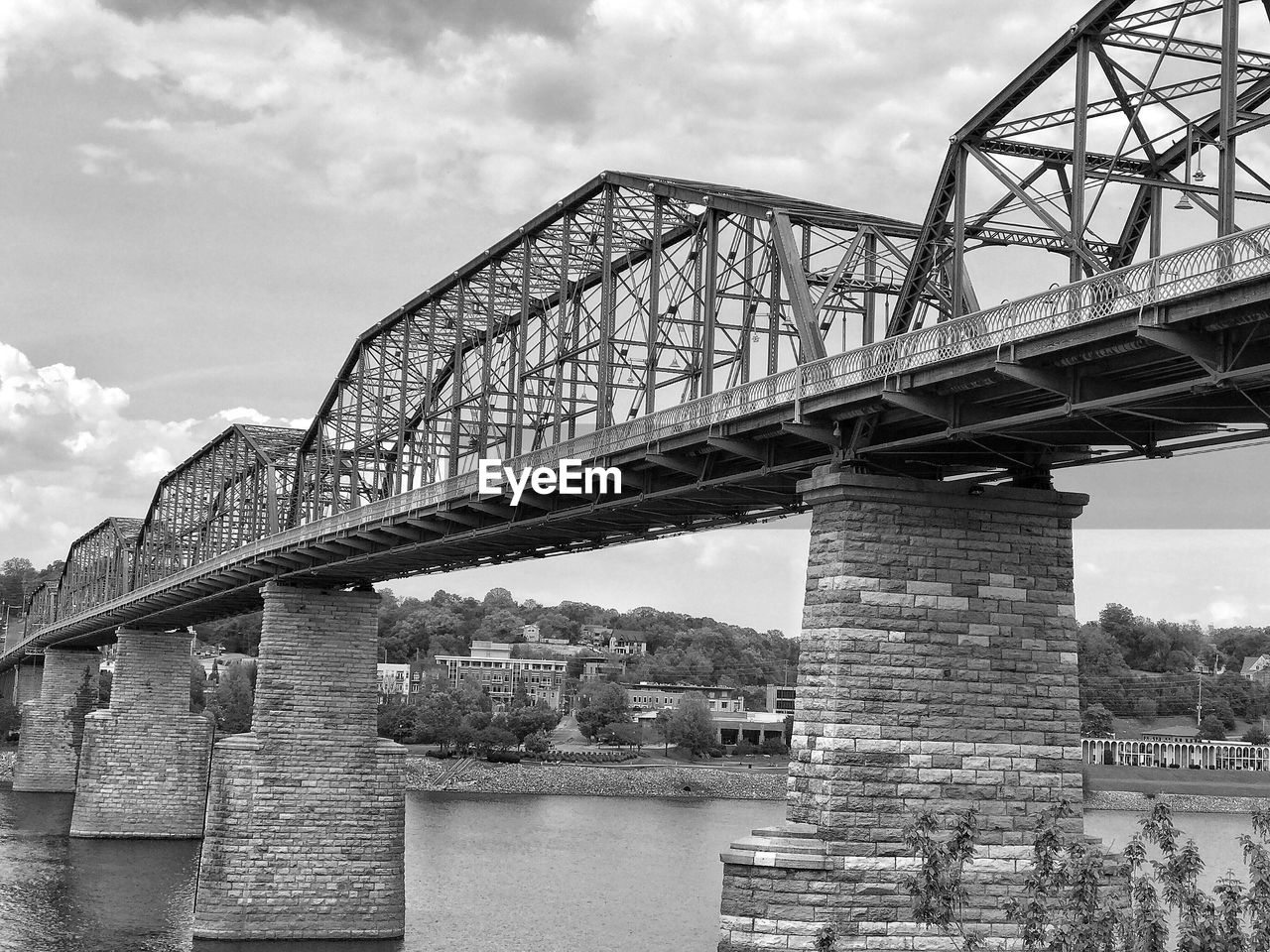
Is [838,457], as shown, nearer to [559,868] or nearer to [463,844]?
[559,868]

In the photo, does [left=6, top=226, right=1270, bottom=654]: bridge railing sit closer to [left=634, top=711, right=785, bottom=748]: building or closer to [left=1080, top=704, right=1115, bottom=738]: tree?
[left=634, top=711, right=785, bottom=748]: building

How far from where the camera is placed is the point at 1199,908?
20.2 metres

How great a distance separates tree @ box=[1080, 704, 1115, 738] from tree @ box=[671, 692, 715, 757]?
41.4m

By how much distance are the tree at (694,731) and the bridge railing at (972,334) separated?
110478 millimetres

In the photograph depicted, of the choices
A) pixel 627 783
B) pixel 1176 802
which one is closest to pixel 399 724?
pixel 627 783

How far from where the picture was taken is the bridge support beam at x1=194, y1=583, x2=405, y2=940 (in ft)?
160

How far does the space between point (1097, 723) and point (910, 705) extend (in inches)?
5864

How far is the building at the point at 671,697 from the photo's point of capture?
176m

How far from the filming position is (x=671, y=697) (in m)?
179

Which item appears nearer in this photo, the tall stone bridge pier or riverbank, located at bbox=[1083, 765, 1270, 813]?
the tall stone bridge pier

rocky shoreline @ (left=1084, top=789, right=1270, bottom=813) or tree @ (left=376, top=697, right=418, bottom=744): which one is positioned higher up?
tree @ (left=376, top=697, right=418, bottom=744)

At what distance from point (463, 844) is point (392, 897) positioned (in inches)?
1034

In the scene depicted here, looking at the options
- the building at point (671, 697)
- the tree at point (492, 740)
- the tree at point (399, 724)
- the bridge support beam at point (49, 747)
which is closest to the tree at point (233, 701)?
the tree at point (399, 724)

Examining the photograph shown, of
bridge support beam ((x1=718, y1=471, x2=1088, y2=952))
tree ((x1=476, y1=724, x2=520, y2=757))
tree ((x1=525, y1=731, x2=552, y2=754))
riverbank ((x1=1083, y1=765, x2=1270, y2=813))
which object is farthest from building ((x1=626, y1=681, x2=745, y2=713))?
bridge support beam ((x1=718, y1=471, x2=1088, y2=952))
